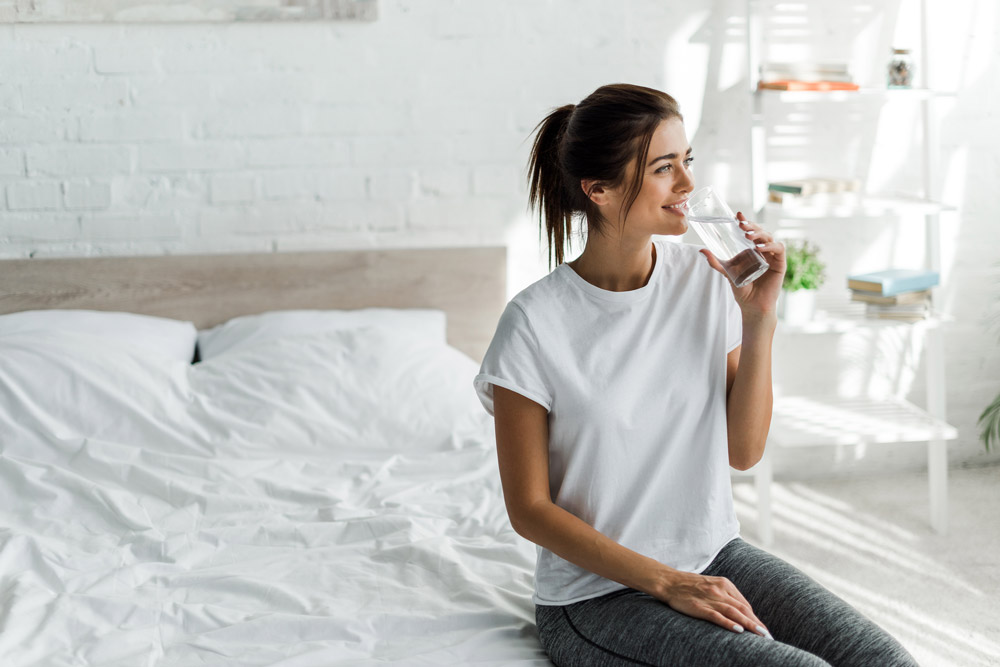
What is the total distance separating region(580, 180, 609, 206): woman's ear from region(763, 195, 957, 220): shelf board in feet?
4.54

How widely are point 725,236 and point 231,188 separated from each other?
1.77 meters

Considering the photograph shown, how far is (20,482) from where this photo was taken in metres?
1.80

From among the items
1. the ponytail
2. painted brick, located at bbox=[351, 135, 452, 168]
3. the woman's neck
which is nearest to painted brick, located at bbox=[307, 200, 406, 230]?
painted brick, located at bbox=[351, 135, 452, 168]

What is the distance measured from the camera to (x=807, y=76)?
254 cm

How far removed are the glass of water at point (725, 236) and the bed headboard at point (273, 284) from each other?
1.46 metres

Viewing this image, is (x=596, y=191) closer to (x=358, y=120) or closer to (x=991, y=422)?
(x=358, y=120)

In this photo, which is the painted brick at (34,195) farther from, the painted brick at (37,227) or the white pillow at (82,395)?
the white pillow at (82,395)

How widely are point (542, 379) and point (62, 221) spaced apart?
6.20ft

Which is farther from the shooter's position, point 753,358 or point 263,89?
point 263,89

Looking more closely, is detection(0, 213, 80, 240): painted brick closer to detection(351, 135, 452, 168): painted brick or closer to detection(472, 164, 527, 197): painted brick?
detection(351, 135, 452, 168): painted brick

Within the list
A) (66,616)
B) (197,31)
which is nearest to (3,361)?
(66,616)

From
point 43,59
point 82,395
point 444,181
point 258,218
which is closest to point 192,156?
point 258,218

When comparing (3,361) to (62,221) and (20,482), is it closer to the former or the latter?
(20,482)

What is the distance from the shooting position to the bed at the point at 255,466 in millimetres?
1329
